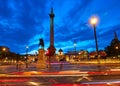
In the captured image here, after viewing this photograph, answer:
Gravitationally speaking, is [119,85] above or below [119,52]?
below

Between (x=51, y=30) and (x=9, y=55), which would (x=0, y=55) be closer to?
(x=9, y=55)

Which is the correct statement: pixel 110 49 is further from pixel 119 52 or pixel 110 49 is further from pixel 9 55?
pixel 9 55

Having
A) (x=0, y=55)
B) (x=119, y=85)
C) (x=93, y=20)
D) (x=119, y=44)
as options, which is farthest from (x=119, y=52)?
(x=119, y=85)

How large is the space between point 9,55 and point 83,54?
2174 inches

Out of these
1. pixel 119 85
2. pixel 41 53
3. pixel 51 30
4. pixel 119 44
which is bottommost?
pixel 119 85

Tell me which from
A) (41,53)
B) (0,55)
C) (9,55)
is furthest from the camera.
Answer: (9,55)

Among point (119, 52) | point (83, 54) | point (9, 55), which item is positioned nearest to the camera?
point (119, 52)

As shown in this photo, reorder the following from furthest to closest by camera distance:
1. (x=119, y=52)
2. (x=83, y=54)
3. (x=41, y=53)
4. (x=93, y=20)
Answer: (x=83, y=54) < (x=119, y=52) < (x=41, y=53) < (x=93, y=20)

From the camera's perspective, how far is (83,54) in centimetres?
17400

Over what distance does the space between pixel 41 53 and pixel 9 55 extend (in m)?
116

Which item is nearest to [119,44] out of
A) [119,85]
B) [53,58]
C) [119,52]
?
[119,52]

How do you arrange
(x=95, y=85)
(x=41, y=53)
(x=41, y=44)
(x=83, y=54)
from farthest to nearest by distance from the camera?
(x=83, y=54)
(x=41, y=44)
(x=41, y=53)
(x=95, y=85)

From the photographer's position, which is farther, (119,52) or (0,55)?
(0,55)

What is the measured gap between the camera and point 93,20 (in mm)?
25609
